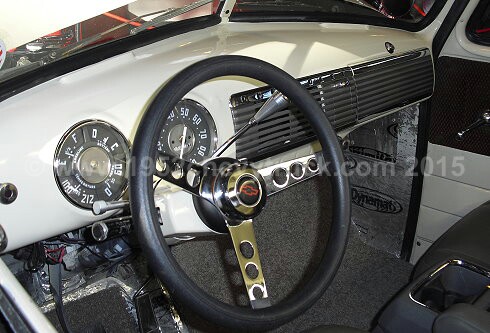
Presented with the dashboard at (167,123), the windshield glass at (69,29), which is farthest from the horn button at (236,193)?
the windshield glass at (69,29)

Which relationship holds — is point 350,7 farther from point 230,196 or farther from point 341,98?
point 230,196

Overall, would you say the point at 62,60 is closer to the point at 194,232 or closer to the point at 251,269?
the point at 194,232

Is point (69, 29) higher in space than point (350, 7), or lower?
higher

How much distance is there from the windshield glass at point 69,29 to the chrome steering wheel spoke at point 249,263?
2.04 ft

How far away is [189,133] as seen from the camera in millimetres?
1644

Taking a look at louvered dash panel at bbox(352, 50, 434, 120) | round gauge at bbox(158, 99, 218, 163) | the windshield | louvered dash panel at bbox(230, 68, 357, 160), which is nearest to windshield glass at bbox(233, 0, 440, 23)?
the windshield

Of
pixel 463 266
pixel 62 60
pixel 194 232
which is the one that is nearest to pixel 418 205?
pixel 463 266

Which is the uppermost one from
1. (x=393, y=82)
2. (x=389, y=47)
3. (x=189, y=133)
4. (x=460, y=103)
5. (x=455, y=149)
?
(x=189, y=133)

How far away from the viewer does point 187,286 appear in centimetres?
118

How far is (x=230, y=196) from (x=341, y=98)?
0.84 metres

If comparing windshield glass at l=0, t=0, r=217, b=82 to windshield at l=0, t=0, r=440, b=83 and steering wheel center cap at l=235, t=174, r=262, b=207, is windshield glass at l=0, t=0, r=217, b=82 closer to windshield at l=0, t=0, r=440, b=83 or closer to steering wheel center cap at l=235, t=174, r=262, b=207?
windshield at l=0, t=0, r=440, b=83

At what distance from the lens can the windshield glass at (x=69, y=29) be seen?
57.0 inches

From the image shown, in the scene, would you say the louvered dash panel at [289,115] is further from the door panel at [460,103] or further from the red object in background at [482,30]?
the red object in background at [482,30]

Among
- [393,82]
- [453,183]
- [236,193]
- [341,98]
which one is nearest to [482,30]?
[393,82]
